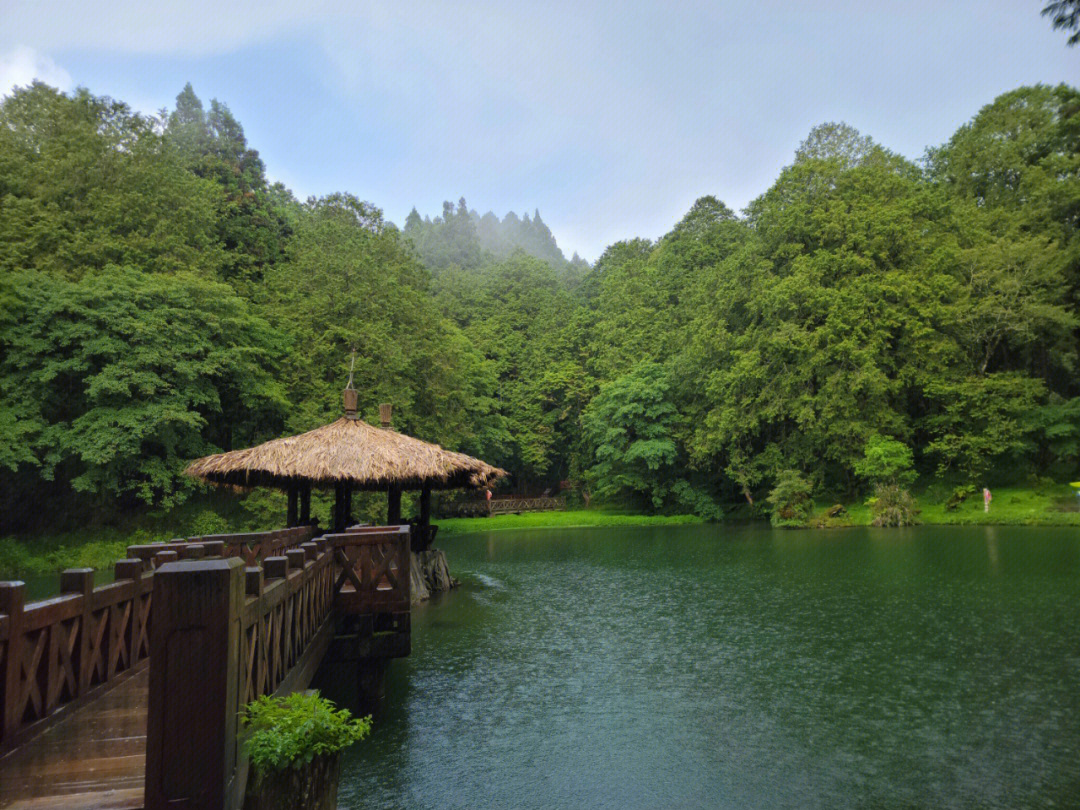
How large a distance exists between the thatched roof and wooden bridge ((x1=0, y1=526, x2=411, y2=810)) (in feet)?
16.9

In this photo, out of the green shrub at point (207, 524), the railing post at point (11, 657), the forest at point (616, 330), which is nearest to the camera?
the railing post at point (11, 657)

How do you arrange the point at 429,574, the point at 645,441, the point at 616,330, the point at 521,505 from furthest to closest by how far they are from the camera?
1. the point at 616,330
2. the point at 521,505
3. the point at 645,441
4. the point at 429,574

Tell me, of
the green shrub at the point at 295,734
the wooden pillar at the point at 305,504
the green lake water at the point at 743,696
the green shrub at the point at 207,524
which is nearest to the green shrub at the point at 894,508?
the green lake water at the point at 743,696

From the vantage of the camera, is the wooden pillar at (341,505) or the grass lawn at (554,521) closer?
the wooden pillar at (341,505)

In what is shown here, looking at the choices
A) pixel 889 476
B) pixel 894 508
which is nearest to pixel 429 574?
pixel 894 508

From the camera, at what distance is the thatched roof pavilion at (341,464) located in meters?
12.5

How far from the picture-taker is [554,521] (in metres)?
35.7

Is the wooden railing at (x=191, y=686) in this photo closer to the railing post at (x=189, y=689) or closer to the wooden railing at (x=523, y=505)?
the railing post at (x=189, y=689)

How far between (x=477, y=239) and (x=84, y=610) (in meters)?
84.7

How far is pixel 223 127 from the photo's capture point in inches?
1625

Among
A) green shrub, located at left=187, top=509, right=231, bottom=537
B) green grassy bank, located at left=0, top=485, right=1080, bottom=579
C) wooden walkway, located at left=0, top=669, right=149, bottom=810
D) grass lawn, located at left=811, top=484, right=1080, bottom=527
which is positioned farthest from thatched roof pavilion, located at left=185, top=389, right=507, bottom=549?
grass lawn, located at left=811, top=484, right=1080, bottom=527

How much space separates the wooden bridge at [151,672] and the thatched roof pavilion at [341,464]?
5.16m

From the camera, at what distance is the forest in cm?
2069

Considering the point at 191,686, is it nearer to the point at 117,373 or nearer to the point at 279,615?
the point at 279,615
